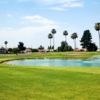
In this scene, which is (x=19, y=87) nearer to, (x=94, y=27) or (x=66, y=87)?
(x=66, y=87)

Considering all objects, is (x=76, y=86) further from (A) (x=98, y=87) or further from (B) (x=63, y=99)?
(B) (x=63, y=99)

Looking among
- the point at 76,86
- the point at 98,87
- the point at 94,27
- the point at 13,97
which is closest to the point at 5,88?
the point at 13,97

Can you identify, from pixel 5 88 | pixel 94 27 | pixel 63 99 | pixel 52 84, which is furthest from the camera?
pixel 94 27

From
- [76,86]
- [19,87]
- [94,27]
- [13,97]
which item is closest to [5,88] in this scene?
[19,87]

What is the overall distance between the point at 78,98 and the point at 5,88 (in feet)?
19.2

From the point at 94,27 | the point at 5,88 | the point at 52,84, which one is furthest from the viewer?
the point at 94,27

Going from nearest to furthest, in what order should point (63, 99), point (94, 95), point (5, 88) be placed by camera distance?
point (63, 99) → point (94, 95) → point (5, 88)

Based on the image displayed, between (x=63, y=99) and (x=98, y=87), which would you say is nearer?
(x=63, y=99)

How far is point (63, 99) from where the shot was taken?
59.5ft

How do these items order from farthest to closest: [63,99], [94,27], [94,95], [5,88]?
[94,27]
[5,88]
[94,95]
[63,99]

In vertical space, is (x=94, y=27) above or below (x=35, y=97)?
above

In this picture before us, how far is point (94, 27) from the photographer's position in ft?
604

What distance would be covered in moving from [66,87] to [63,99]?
4.40 meters

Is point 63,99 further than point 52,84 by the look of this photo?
No
